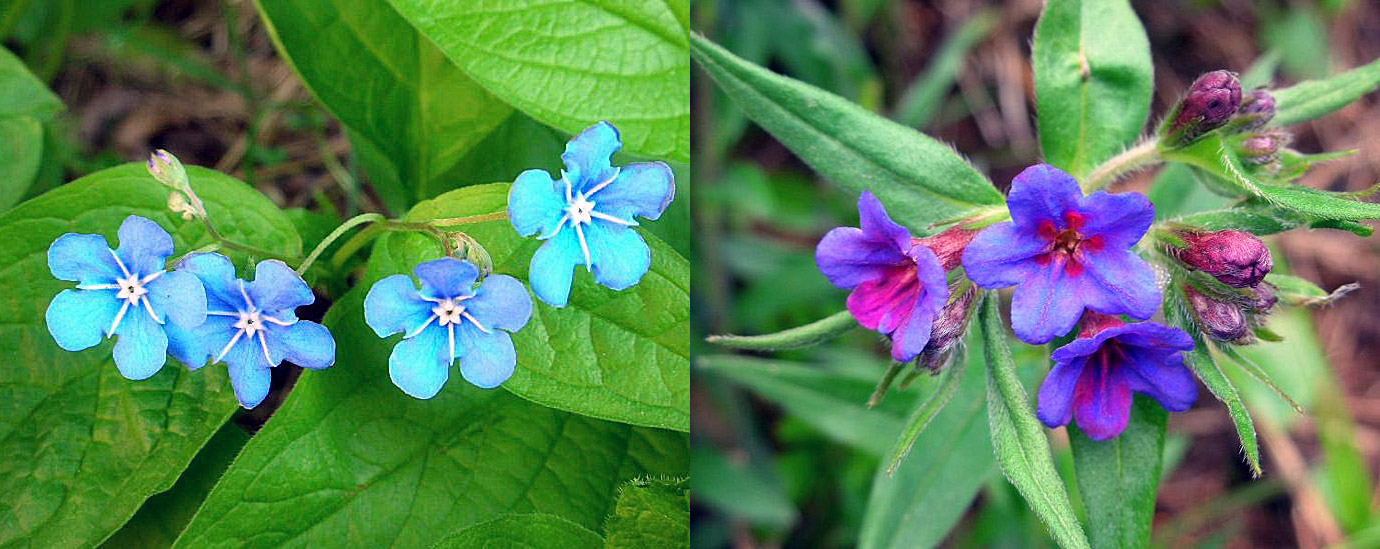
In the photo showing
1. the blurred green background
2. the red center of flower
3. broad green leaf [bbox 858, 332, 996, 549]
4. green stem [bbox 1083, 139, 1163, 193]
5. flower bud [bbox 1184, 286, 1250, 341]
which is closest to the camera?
the red center of flower

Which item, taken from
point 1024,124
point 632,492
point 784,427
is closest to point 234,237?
point 632,492

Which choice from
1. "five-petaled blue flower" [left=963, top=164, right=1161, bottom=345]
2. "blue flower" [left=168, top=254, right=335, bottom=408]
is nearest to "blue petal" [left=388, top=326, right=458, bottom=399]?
"blue flower" [left=168, top=254, right=335, bottom=408]

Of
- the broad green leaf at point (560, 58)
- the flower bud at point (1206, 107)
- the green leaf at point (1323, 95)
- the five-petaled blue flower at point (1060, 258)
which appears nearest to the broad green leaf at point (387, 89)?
the broad green leaf at point (560, 58)

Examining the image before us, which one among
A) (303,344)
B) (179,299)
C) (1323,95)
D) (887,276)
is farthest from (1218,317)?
(179,299)

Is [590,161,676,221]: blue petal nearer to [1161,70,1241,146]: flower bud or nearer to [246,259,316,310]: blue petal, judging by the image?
[246,259,316,310]: blue petal

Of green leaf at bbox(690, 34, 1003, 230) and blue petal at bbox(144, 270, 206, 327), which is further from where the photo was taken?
green leaf at bbox(690, 34, 1003, 230)

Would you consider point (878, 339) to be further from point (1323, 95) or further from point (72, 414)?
point (72, 414)

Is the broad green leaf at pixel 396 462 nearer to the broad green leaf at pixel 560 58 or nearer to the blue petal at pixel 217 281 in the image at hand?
the blue petal at pixel 217 281
